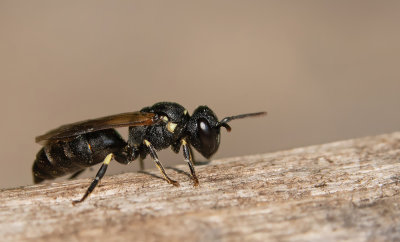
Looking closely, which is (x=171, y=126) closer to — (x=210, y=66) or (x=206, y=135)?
(x=206, y=135)

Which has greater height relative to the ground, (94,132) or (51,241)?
(94,132)

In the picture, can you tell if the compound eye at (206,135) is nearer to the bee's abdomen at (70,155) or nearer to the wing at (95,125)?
the wing at (95,125)

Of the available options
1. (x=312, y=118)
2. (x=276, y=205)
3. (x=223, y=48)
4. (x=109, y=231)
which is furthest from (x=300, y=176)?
(x=223, y=48)

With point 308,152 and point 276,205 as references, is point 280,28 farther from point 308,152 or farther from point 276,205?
point 276,205

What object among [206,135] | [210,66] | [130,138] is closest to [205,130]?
[206,135]

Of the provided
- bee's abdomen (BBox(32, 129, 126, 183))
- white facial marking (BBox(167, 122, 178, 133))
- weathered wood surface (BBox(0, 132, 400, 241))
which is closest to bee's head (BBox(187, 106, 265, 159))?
white facial marking (BBox(167, 122, 178, 133))
